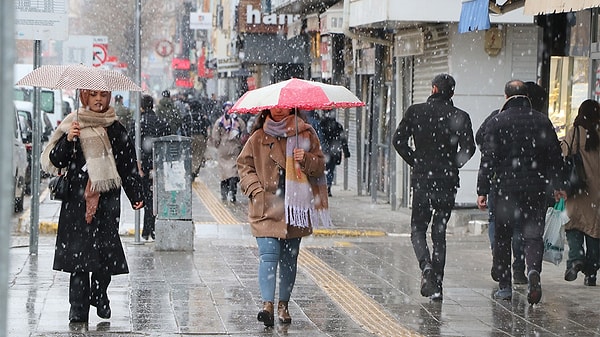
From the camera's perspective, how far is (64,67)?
25.8ft

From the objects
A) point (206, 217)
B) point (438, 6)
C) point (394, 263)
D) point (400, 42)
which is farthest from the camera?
point (400, 42)

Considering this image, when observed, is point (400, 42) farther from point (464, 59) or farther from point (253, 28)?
point (253, 28)

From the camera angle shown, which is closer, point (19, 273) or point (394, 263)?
point (19, 273)

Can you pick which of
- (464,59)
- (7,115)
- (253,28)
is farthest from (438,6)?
(253,28)

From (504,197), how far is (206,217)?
28.7ft

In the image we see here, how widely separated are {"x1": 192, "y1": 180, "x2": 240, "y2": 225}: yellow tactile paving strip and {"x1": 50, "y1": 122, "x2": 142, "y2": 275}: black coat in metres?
8.53

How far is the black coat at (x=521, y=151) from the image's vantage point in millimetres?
8828

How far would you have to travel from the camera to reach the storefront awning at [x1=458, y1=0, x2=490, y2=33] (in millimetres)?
11156

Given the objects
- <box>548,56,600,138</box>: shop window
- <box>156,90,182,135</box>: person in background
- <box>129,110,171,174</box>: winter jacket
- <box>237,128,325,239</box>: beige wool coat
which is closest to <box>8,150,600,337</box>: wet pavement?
<box>237,128,325,239</box>: beige wool coat

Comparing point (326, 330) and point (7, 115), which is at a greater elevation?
point (7, 115)

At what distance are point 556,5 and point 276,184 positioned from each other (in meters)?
2.81

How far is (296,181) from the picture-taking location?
24.9 feet

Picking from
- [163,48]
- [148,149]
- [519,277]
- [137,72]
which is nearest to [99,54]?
[148,149]

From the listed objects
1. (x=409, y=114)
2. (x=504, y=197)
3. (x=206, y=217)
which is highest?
(x=409, y=114)
